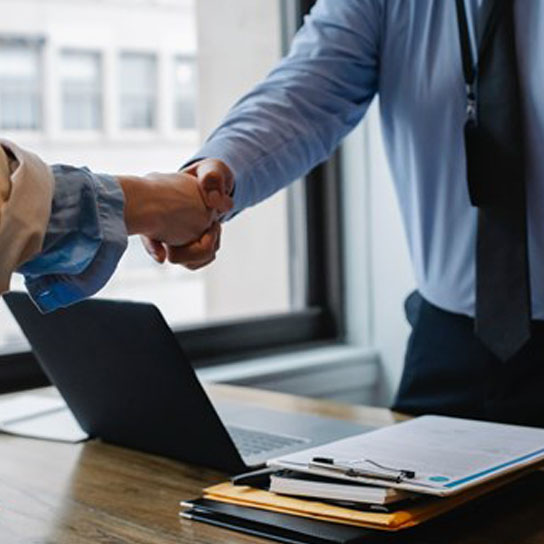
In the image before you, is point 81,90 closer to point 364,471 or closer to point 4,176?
point 4,176

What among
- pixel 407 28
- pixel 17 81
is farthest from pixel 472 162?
pixel 17 81

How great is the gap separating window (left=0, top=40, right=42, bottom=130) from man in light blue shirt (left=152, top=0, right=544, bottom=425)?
73cm

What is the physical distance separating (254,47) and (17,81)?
708 millimetres

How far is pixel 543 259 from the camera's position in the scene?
148cm

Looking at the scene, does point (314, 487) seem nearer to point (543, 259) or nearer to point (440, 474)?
point (440, 474)

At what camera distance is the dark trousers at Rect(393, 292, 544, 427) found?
1.45 meters

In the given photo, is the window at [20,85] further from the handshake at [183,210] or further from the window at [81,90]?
the handshake at [183,210]

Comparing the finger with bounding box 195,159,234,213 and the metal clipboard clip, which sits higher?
the finger with bounding box 195,159,234,213

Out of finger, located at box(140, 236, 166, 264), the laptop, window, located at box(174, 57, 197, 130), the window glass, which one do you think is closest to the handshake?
finger, located at box(140, 236, 166, 264)

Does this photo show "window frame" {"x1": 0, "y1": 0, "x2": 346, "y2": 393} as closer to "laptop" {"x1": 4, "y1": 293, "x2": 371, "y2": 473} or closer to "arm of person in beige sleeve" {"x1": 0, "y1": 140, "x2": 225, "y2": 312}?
"laptop" {"x1": 4, "y1": 293, "x2": 371, "y2": 473}

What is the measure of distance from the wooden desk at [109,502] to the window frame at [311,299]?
3.46ft

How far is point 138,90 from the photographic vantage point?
243 cm

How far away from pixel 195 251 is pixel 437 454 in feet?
1.49

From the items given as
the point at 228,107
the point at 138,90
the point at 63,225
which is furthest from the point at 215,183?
the point at 228,107
